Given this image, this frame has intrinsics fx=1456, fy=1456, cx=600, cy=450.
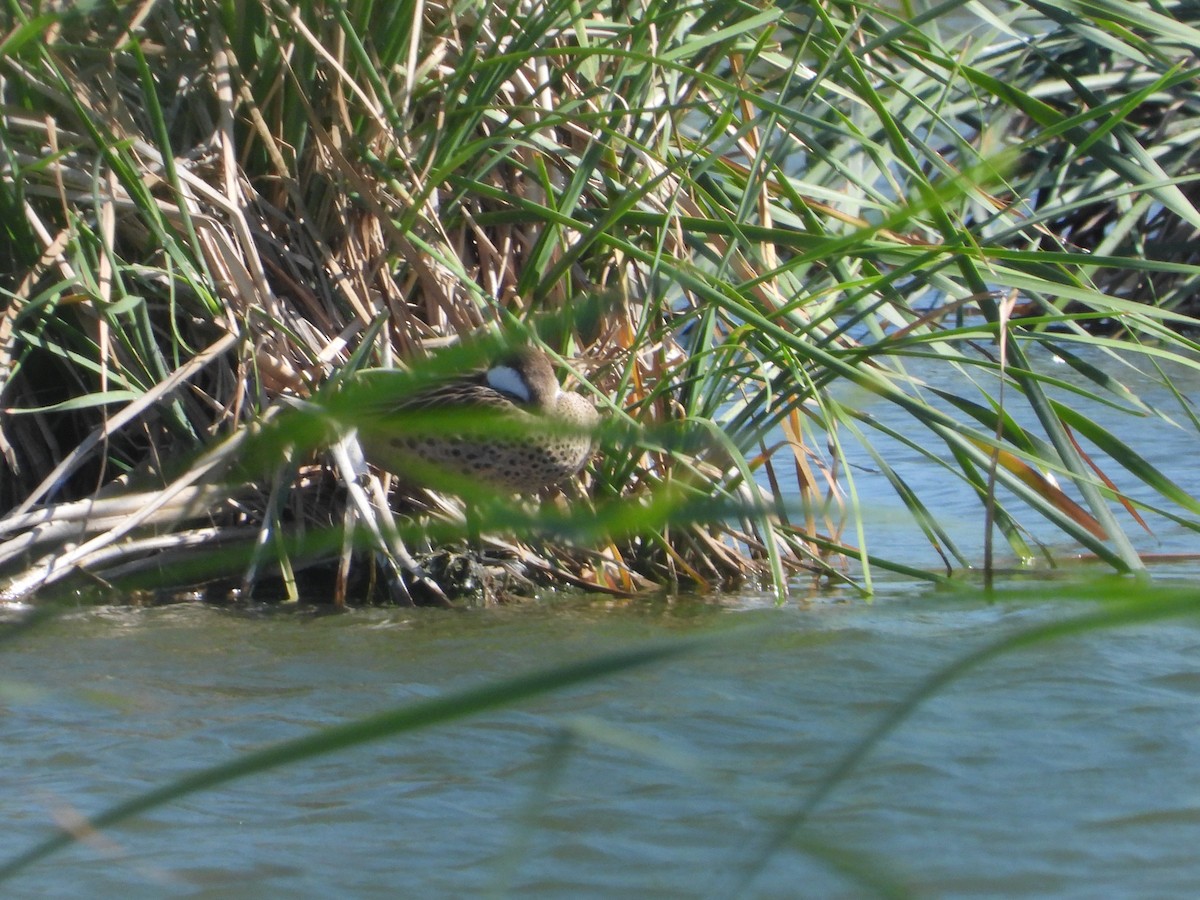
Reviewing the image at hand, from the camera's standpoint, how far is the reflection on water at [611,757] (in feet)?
6.72

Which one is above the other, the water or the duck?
the duck

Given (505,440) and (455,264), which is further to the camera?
(455,264)

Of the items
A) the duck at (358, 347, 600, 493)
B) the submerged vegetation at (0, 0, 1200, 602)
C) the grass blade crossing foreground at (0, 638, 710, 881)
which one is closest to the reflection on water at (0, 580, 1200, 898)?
the submerged vegetation at (0, 0, 1200, 602)

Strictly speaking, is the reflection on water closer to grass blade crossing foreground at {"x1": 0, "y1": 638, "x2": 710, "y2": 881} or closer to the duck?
the duck

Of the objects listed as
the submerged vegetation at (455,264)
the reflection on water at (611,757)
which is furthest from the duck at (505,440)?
the reflection on water at (611,757)

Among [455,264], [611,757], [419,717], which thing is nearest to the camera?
[419,717]

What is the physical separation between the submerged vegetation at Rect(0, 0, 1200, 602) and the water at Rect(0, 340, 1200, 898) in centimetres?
23

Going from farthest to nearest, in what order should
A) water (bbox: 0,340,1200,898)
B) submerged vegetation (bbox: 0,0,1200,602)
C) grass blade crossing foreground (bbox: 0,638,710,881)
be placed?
submerged vegetation (bbox: 0,0,1200,602) → water (bbox: 0,340,1200,898) → grass blade crossing foreground (bbox: 0,638,710,881)

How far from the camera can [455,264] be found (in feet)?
11.0

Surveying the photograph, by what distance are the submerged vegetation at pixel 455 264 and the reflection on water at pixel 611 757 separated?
236 mm

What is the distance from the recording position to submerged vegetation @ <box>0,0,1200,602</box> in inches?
125

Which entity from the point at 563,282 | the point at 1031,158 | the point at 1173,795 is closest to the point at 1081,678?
the point at 1173,795

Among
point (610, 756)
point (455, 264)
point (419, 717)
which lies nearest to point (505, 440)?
point (455, 264)

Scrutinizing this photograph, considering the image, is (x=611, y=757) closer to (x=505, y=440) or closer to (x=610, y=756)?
(x=610, y=756)
